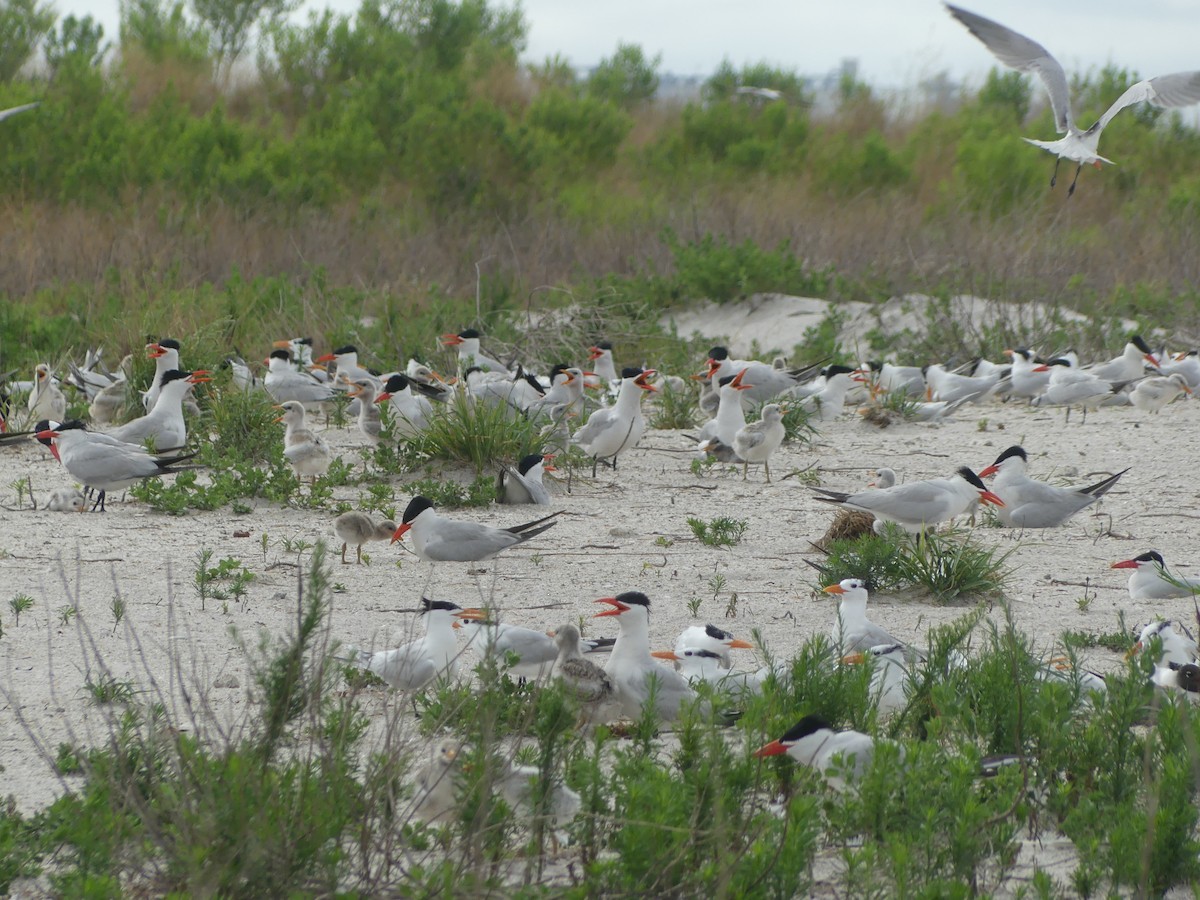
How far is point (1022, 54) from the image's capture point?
32.1 ft

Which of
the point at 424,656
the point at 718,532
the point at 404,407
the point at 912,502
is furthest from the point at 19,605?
the point at 404,407

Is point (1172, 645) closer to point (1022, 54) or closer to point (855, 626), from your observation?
point (855, 626)

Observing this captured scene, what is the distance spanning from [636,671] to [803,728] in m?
0.91

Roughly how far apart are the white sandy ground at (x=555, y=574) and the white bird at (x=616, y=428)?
18cm

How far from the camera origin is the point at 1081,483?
8.27 m

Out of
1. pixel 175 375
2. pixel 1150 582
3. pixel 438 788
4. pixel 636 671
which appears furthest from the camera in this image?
pixel 175 375

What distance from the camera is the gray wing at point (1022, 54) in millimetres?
9680

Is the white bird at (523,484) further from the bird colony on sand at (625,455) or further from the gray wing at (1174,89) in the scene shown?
the gray wing at (1174,89)

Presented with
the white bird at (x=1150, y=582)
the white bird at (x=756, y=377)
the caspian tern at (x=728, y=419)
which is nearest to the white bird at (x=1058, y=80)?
the white bird at (x=756, y=377)

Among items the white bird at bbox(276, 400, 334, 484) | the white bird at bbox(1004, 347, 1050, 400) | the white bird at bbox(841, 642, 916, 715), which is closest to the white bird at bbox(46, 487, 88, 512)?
the white bird at bbox(276, 400, 334, 484)

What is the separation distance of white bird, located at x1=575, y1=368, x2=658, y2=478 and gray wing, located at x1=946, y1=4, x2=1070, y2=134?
365 centimetres

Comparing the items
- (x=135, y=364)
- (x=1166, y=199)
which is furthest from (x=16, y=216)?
(x=1166, y=199)

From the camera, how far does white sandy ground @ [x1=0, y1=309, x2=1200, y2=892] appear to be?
429 centimetres

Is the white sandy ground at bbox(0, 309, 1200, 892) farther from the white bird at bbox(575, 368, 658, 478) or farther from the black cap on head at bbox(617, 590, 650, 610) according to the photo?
the black cap on head at bbox(617, 590, 650, 610)
